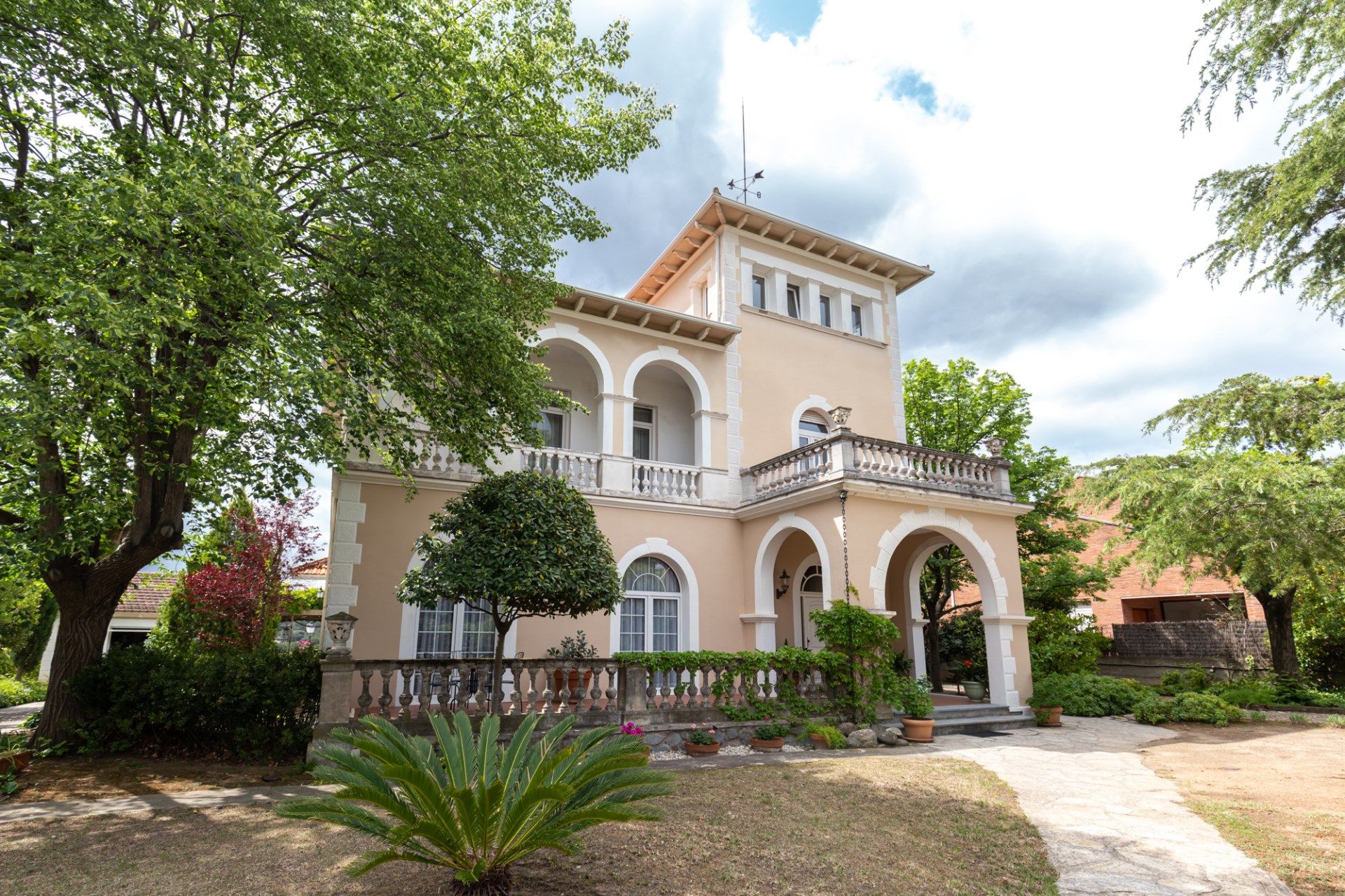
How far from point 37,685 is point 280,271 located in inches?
781

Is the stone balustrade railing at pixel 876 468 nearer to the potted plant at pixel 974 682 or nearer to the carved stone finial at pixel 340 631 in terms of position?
the potted plant at pixel 974 682

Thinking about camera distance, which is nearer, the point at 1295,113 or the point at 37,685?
the point at 1295,113

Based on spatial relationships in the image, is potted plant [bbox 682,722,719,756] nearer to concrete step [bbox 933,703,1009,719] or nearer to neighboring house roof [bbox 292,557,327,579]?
concrete step [bbox 933,703,1009,719]

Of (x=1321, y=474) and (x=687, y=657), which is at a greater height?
(x=1321, y=474)

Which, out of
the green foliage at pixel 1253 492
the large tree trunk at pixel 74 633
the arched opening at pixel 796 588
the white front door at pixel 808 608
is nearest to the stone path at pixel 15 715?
the large tree trunk at pixel 74 633

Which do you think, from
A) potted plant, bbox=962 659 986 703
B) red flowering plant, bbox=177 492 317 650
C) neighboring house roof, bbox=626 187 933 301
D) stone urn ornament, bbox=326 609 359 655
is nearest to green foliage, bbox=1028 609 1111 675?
potted plant, bbox=962 659 986 703

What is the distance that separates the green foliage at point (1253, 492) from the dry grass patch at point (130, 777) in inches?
611

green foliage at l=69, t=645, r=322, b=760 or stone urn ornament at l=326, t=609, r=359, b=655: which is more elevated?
stone urn ornament at l=326, t=609, r=359, b=655

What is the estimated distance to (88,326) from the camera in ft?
19.9

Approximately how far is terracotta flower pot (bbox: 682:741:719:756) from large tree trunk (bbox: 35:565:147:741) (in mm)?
7605

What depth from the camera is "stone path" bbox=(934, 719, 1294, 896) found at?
15.5ft

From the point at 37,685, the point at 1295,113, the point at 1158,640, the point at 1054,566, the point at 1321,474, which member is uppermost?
the point at 1295,113

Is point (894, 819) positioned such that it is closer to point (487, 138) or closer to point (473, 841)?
point (473, 841)

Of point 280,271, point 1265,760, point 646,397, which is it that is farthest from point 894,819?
point 646,397
